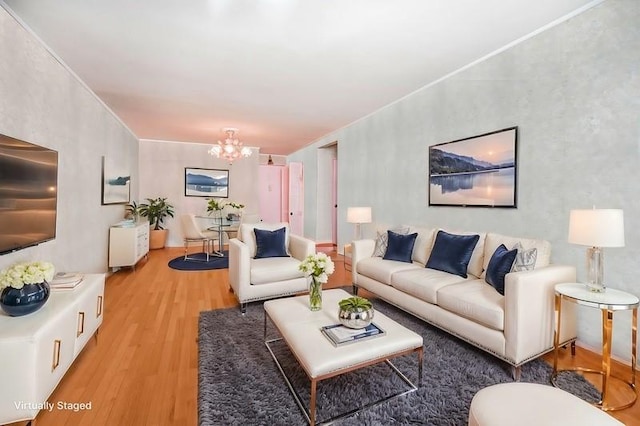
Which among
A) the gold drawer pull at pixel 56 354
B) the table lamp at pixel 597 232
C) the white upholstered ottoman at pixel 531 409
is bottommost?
the gold drawer pull at pixel 56 354

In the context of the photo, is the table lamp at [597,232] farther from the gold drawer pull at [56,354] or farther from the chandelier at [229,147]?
the chandelier at [229,147]

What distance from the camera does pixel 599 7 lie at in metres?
2.16

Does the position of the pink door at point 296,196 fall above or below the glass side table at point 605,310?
above

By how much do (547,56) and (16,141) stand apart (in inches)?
161

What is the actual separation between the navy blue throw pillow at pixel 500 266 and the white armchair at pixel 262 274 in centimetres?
181

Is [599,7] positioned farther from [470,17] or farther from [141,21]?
[141,21]

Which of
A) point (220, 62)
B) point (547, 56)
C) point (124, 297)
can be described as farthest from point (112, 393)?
point (547, 56)

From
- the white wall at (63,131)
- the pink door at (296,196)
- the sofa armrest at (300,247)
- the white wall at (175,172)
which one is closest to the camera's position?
the white wall at (63,131)

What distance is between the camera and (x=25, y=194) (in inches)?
83.0

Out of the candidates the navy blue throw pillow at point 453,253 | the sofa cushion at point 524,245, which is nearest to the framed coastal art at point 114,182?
the navy blue throw pillow at point 453,253

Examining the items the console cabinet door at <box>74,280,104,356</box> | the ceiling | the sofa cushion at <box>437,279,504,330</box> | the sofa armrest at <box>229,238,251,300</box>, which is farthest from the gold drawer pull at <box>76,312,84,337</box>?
the sofa cushion at <box>437,279,504,330</box>

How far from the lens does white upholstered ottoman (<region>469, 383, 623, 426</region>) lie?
3.45 ft

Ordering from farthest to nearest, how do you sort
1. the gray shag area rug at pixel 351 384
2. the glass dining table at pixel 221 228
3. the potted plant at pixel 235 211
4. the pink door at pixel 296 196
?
the pink door at pixel 296 196 → the potted plant at pixel 235 211 → the glass dining table at pixel 221 228 → the gray shag area rug at pixel 351 384

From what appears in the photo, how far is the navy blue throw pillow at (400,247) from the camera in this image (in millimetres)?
3350
